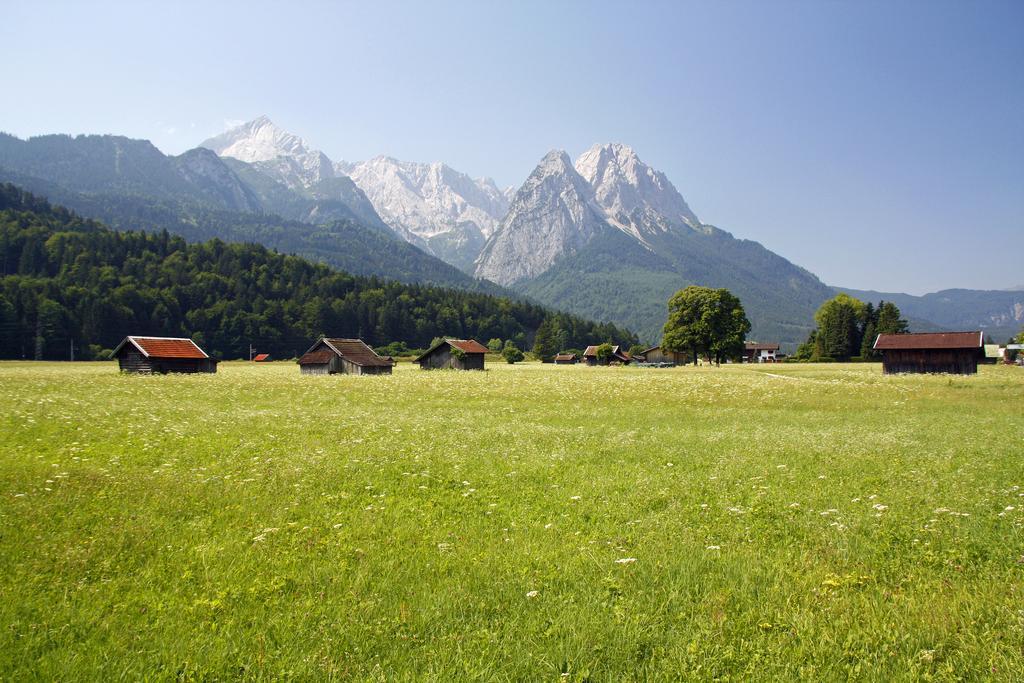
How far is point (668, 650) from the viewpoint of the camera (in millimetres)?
5512

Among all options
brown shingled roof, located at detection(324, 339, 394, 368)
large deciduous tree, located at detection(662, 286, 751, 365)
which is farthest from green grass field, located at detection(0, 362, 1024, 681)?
large deciduous tree, located at detection(662, 286, 751, 365)

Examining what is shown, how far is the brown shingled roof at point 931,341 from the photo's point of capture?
67.6m

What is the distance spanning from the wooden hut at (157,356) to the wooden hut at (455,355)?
121 ft

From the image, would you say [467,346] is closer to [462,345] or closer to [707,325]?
[462,345]

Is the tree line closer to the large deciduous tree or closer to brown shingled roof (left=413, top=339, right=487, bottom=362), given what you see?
the large deciduous tree

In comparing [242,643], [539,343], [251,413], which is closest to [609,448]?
[242,643]

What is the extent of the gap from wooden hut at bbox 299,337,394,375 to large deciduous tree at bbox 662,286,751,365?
49.9m

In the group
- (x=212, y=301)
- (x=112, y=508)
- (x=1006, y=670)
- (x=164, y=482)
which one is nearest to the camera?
(x=1006, y=670)

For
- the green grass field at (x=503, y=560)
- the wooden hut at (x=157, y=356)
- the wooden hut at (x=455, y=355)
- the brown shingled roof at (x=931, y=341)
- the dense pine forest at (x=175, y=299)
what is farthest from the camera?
the dense pine forest at (x=175, y=299)

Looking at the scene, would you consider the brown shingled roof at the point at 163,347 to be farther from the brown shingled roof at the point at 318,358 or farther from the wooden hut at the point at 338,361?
the wooden hut at the point at 338,361

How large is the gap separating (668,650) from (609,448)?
11.7m

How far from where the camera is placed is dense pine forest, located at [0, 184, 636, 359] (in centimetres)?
11856

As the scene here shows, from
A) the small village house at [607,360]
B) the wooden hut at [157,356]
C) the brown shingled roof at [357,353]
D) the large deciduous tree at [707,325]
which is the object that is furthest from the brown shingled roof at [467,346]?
the small village house at [607,360]

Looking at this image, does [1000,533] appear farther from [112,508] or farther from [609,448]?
[112,508]
